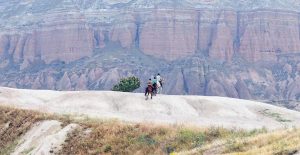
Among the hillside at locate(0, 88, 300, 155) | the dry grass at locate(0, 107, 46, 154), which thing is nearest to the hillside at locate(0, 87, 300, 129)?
the hillside at locate(0, 88, 300, 155)

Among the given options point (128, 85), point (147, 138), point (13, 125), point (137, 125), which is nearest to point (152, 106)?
point (13, 125)

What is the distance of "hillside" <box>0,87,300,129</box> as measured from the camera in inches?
1870

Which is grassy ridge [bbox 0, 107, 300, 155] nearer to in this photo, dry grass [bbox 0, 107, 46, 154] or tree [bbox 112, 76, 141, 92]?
dry grass [bbox 0, 107, 46, 154]

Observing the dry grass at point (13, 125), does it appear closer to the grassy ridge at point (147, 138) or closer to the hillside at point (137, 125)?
the hillside at point (137, 125)

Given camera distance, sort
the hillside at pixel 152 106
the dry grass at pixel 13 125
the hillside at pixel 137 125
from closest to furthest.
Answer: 1. the hillside at pixel 137 125
2. the dry grass at pixel 13 125
3. the hillside at pixel 152 106

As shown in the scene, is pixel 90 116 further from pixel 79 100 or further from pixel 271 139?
pixel 271 139

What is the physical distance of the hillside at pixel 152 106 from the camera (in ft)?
156

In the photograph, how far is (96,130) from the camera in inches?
1475

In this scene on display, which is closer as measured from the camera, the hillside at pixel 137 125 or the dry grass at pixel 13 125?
the hillside at pixel 137 125

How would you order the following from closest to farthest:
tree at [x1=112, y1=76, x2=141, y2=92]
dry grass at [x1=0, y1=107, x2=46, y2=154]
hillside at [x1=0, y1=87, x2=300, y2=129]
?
dry grass at [x1=0, y1=107, x2=46, y2=154]
hillside at [x1=0, y1=87, x2=300, y2=129]
tree at [x1=112, y1=76, x2=141, y2=92]

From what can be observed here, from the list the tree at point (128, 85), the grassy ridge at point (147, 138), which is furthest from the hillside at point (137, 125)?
the tree at point (128, 85)

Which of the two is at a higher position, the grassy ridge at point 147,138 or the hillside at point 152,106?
the grassy ridge at point 147,138

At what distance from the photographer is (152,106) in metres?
50.4

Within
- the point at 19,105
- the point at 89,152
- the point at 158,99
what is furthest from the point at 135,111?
the point at 89,152
